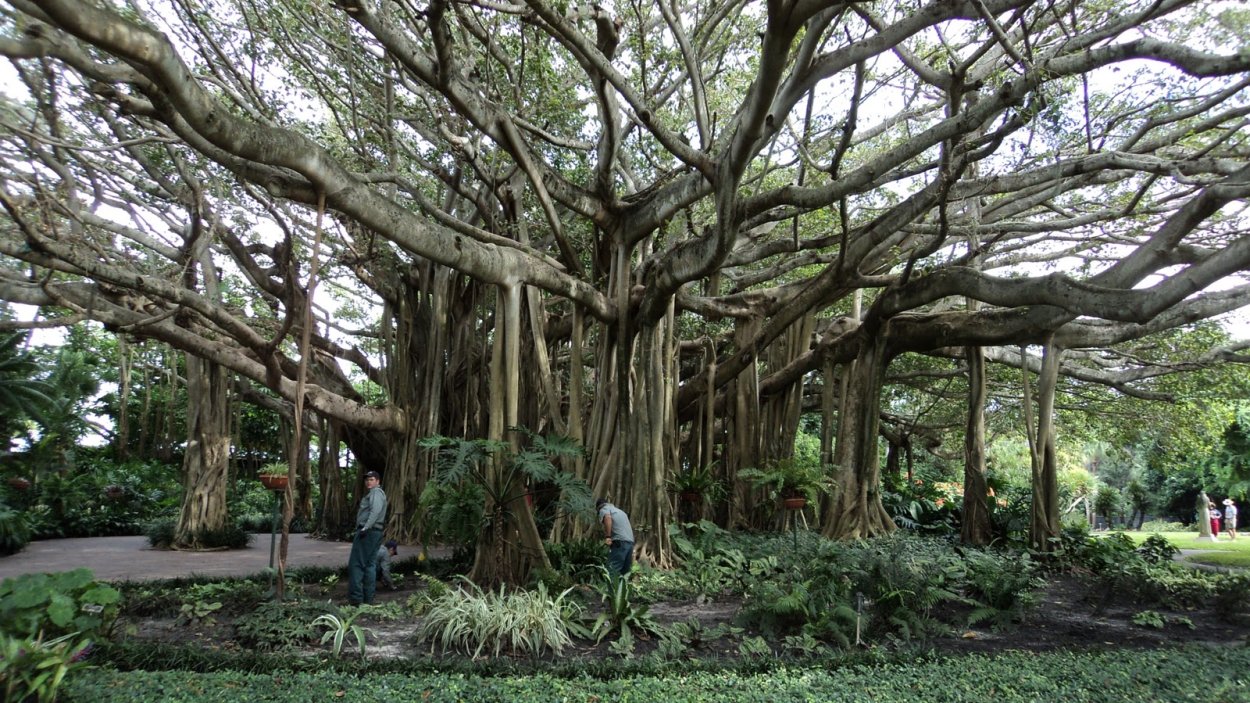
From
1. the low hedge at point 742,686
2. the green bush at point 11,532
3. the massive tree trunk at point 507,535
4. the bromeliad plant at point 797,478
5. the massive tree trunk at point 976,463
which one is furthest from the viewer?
the green bush at point 11,532

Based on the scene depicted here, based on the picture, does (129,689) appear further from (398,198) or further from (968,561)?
(398,198)

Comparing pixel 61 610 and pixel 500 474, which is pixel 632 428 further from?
pixel 61 610

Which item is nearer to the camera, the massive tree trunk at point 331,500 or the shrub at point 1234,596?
the shrub at point 1234,596

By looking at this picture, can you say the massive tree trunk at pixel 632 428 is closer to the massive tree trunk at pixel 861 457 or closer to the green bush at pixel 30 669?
the massive tree trunk at pixel 861 457

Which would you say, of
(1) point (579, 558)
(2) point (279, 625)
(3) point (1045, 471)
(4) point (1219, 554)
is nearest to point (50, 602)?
(2) point (279, 625)

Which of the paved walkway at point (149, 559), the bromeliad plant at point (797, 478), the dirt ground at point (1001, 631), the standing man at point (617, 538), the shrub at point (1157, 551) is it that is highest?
the bromeliad plant at point (797, 478)

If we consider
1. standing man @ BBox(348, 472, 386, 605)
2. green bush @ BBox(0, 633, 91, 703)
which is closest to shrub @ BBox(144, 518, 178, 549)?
standing man @ BBox(348, 472, 386, 605)

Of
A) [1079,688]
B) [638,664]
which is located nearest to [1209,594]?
[1079,688]

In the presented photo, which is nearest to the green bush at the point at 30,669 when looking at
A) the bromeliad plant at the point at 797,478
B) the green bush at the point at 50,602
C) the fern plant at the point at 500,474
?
the green bush at the point at 50,602

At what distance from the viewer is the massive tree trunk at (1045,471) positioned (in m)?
8.70

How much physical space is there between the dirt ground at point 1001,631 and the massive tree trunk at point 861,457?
2.86 meters

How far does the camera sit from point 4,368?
1275cm

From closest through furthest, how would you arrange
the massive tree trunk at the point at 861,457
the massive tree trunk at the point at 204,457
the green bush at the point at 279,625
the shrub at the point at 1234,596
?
1. the green bush at the point at 279,625
2. the shrub at the point at 1234,596
3. the massive tree trunk at the point at 861,457
4. the massive tree trunk at the point at 204,457

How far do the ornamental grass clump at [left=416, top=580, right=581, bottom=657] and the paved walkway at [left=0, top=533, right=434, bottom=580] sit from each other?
391cm
